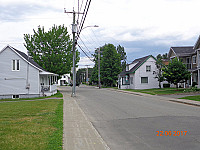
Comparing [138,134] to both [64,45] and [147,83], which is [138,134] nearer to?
[64,45]

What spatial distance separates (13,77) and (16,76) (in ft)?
1.22

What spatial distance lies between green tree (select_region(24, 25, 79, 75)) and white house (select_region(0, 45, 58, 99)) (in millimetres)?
10622

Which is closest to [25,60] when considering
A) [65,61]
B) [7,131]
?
[65,61]

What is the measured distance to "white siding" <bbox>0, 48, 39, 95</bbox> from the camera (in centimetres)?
2873

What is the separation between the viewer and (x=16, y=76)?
95.8 feet

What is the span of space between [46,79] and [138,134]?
3087cm

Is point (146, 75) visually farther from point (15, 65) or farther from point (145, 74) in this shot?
point (15, 65)

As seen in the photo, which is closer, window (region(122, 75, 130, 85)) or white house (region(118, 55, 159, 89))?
white house (region(118, 55, 159, 89))

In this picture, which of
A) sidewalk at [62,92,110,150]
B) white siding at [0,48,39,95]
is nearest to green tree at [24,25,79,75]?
white siding at [0,48,39,95]

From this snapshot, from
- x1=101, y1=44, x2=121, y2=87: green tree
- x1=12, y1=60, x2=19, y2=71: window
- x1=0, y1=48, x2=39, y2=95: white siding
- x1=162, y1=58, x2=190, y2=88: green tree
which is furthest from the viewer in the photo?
x1=101, y1=44, x2=121, y2=87: green tree

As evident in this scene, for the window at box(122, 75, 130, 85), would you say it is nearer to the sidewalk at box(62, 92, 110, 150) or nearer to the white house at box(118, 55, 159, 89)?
the white house at box(118, 55, 159, 89)

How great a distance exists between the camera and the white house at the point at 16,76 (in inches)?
1132
